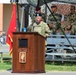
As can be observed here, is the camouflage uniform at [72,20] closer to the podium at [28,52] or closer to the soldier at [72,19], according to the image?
the soldier at [72,19]

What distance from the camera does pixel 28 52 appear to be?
43.2 ft

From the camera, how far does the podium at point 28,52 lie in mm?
13117

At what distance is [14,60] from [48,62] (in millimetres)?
4424

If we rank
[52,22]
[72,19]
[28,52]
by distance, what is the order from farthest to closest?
[52,22] → [72,19] → [28,52]

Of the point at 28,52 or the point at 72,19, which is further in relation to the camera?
the point at 72,19

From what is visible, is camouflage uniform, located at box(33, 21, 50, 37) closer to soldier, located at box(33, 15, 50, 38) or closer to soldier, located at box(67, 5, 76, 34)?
soldier, located at box(33, 15, 50, 38)

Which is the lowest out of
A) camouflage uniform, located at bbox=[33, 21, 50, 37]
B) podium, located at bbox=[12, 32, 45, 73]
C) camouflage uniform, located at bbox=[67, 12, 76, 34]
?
podium, located at bbox=[12, 32, 45, 73]

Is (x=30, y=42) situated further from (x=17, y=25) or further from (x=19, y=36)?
(x=17, y=25)

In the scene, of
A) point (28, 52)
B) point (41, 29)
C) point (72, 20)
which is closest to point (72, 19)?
point (72, 20)

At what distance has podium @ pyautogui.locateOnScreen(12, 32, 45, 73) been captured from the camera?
13.1 metres

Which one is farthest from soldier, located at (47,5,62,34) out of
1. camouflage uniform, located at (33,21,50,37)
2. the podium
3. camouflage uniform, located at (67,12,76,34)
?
the podium

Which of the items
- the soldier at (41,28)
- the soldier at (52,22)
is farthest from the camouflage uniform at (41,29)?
the soldier at (52,22)

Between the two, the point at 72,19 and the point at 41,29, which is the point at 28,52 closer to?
the point at 41,29

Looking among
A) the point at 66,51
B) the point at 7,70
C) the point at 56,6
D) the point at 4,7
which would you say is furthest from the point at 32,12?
the point at 4,7
